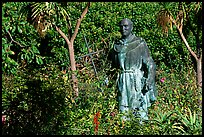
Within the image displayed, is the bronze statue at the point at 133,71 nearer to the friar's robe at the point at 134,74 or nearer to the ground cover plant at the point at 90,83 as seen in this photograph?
the friar's robe at the point at 134,74

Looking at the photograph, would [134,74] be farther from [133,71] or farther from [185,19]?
[185,19]

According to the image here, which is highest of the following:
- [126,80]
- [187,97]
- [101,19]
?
[101,19]

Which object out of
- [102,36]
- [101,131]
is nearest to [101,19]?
[102,36]

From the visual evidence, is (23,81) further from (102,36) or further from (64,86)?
(102,36)

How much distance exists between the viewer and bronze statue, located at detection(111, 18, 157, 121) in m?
5.82

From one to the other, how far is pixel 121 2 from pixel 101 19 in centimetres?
66

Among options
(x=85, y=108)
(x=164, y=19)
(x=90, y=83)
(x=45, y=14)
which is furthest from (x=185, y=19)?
(x=85, y=108)

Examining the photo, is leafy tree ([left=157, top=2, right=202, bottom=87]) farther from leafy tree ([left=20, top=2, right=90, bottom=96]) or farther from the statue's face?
the statue's face

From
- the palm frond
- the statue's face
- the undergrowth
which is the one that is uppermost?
the palm frond

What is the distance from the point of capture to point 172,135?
14.4ft

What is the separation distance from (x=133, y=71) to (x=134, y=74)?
4 cm

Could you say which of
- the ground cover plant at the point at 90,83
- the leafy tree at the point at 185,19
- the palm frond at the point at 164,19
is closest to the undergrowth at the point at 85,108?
the ground cover plant at the point at 90,83

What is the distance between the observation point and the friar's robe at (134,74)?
5.82 m

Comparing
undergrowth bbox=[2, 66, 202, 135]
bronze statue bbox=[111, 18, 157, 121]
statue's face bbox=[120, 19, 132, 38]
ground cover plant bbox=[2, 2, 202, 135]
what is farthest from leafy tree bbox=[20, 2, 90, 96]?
statue's face bbox=[120, 19, 132, 38]
